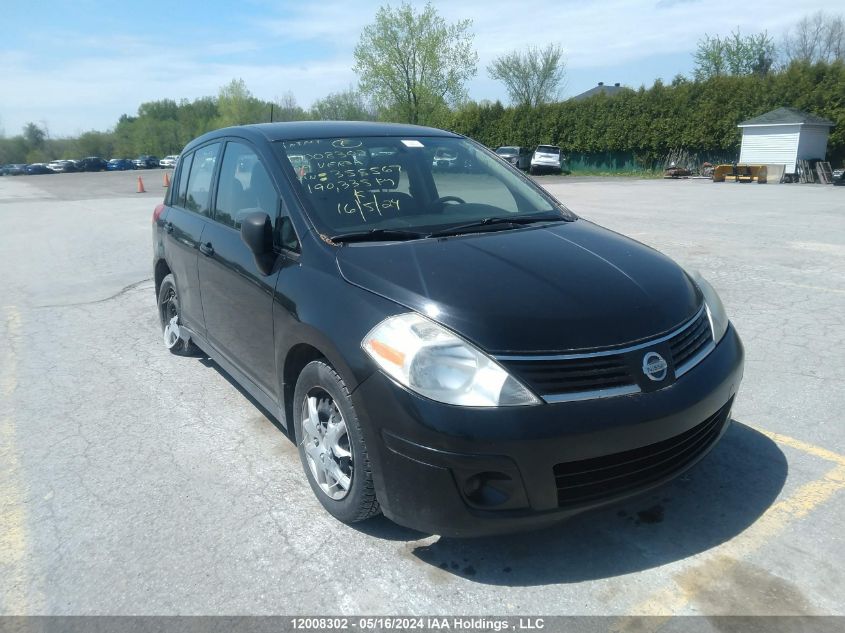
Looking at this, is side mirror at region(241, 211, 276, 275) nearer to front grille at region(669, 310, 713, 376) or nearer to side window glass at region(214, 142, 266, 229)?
side window glass at region(214, 142, 266, 229)

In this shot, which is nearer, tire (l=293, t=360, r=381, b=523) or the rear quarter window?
tire (l=293, t=360, r=381, b=523)

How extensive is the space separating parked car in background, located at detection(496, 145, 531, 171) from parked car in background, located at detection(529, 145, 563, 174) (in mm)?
933

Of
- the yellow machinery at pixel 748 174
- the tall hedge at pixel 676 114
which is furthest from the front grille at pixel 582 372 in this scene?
the tall hedge at pixel 676 114

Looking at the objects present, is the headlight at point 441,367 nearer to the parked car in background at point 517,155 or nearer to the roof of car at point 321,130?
the roof of car at point 321,130

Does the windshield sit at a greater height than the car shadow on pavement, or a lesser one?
greater

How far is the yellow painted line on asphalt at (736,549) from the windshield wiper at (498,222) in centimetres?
178

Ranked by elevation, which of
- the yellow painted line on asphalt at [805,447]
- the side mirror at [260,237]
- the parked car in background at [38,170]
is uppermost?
the side mirror at [260,237]

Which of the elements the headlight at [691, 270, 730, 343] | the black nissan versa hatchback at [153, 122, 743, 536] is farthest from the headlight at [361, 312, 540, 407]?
the headlight at [691, 270, 730, 343]

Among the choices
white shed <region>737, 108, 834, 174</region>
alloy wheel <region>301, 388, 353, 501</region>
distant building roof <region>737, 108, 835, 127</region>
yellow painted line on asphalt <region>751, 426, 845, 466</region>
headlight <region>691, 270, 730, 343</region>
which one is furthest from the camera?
white shed <region>737, 108, 834, 174</region>

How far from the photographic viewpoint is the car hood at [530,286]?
2.46 metres

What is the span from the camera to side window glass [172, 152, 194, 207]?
4.84 m

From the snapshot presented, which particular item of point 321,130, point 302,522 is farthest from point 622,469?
point 321,130

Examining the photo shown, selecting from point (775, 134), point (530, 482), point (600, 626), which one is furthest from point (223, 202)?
point (775, 134)

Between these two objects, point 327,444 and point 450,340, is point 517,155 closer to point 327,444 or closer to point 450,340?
point 327,444
